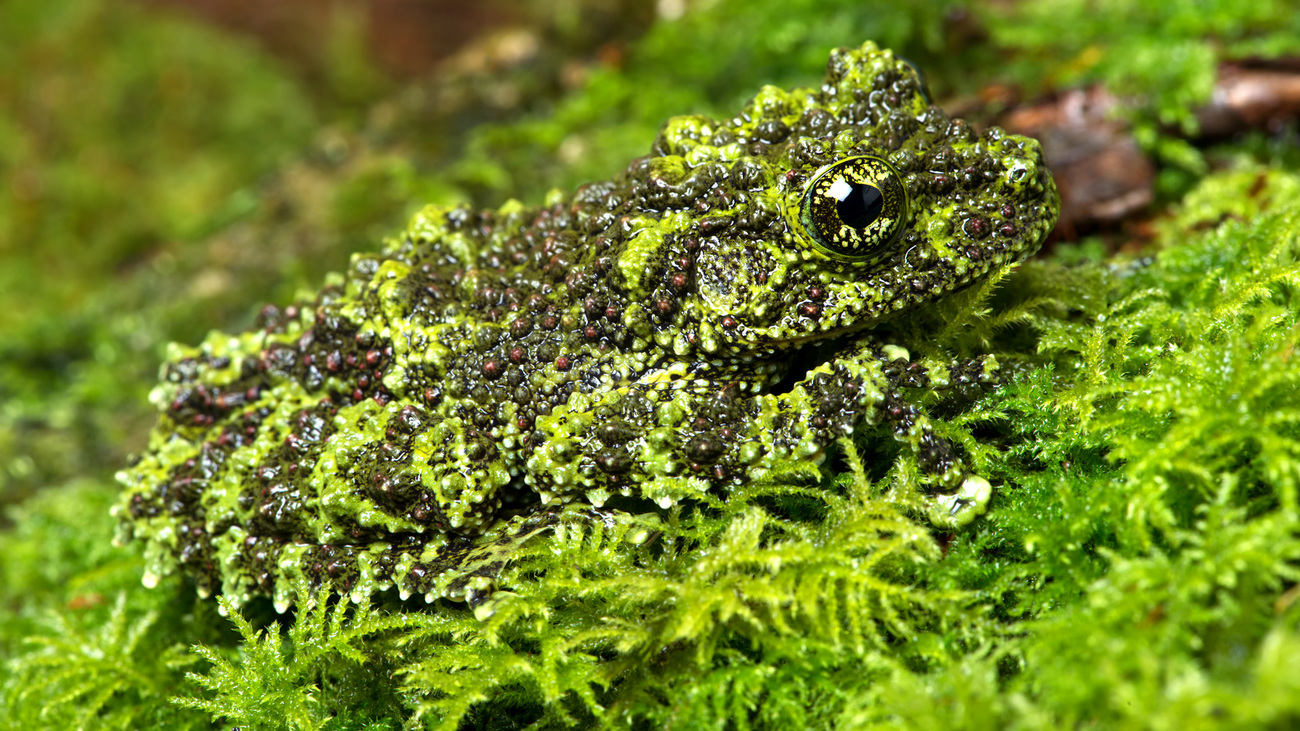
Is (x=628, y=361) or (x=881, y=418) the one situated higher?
(x=628, y=361)

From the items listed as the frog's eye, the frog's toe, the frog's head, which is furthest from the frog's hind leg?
the frog's eye

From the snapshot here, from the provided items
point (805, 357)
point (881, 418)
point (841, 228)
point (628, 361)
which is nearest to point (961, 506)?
point (881, 418)

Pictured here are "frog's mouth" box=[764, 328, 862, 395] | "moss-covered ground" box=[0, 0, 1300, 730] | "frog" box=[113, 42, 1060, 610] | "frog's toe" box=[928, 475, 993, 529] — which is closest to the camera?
"moss-covered ground" box=[0, 0, 1300, 730]

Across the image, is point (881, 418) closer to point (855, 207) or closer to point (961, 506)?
point (961, 506)

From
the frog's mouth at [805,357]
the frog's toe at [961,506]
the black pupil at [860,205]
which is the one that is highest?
the black pupil at [860,205]

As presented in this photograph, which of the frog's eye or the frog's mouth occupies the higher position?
the frog's eye

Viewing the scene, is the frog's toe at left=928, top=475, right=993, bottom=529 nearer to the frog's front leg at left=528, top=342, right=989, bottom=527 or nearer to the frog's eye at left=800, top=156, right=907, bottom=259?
the frog's front leg at left=528, top=342, right=989, bottom=527

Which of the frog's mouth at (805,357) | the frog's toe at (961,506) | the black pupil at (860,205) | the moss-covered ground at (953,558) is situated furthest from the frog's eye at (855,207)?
the frog's toe at (961,506)

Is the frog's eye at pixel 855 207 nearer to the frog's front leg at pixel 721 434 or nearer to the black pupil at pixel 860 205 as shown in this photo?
the black pupil at pixel 860 205
